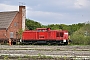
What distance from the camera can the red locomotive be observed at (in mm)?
43750

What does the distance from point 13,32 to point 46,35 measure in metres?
25.6

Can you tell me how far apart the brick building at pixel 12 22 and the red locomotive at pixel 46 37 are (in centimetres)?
2199

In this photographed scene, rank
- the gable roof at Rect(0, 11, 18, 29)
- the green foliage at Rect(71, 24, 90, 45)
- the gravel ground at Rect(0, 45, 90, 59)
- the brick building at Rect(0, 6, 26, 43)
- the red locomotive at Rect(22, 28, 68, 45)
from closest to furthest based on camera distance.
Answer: the gravel ground at Rect(0, 45, 90, 59), the red locomotive at Rect(22, 28, 68, 45), the green foliage at Rect(71, 24, 90, 45), the brick building at Rect(0, 6, 26, 43), the gable roof at Rect(0, 11, 18, 29)

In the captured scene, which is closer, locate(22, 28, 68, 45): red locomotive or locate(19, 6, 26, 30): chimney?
locate(22, 28, 68, 45): red locomotive

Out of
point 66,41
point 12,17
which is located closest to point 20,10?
point 12,17

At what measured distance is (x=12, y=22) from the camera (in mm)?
68812

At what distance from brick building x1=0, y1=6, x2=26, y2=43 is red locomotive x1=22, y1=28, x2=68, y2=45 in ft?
72.1

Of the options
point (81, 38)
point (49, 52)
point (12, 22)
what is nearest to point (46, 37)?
point (81, 38)

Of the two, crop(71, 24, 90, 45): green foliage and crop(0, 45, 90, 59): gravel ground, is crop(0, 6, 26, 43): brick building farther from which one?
crop(0, 45, 90, 59): gravel ground

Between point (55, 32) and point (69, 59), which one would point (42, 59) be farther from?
point (55, 32)

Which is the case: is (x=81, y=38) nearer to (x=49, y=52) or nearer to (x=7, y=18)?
(x=49, y=52)

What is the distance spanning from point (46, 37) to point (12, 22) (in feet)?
84.8

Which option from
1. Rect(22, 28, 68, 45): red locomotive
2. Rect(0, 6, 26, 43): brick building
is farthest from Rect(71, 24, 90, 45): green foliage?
Rect(0, 6, 26, 43): brick building

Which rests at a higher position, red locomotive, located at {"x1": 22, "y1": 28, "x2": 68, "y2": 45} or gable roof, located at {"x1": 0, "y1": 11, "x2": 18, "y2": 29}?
gable roof, located at {"x1": 0, "y1": 11, "x2": 18, "y2": 29}
